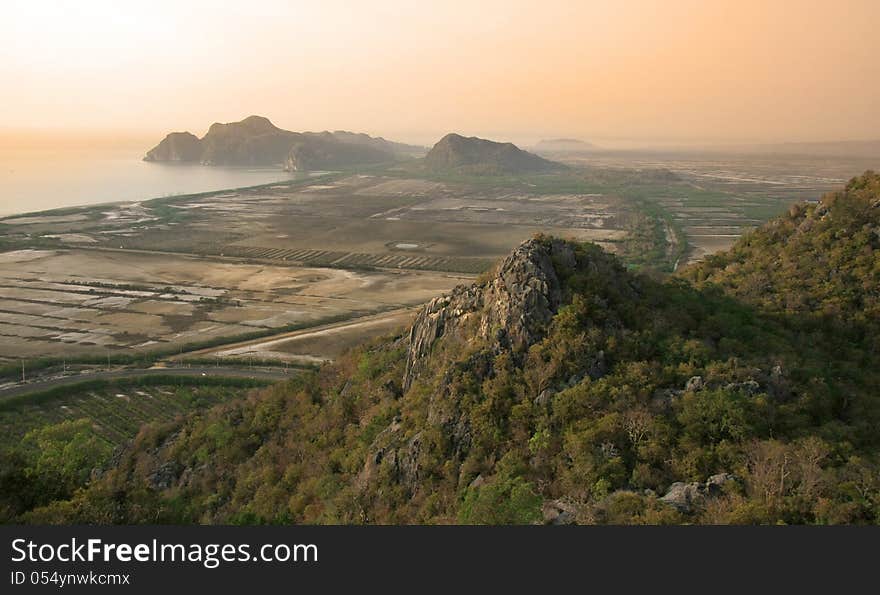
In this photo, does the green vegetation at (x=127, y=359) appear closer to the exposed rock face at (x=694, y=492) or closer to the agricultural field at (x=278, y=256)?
the agricultural field at (x=278, y=256)

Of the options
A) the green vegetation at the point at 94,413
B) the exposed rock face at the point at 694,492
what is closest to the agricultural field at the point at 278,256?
the green vegetation at the point at 94,413

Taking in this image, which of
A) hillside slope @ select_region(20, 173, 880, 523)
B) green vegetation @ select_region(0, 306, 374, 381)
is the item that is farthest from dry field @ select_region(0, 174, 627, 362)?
hillside slope @ select_region(20, 173, 880, 523)

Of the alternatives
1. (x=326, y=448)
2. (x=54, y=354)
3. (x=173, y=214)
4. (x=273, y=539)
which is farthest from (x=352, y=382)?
(x=173, y=214)

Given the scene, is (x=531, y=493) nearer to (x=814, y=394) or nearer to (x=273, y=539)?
(x=273, y=539)

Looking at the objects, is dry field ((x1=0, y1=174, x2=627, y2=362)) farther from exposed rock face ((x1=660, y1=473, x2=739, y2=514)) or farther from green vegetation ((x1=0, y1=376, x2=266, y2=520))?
exposed rock face ((x1=660, y1=473, x2=739, y2=514))

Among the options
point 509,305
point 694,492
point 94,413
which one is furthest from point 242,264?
point 694,492

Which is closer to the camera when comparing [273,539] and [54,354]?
[273,539]

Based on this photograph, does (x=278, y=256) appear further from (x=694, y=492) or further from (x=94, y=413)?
(x=694, y=492)
